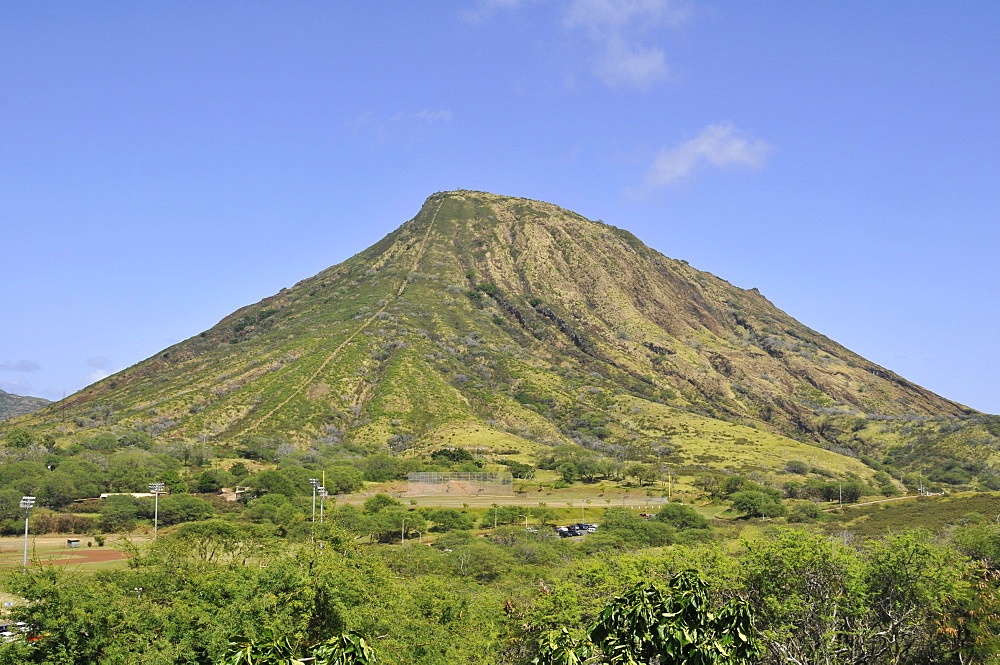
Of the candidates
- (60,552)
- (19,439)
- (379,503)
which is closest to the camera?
(60,552)

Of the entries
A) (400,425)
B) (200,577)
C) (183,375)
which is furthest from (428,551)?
→ (183,375)

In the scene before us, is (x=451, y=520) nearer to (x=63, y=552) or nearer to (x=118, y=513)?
(x=63, y=552)

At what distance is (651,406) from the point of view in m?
175

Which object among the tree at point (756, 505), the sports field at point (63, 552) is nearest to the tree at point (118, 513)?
the sports field at point (63, 552)

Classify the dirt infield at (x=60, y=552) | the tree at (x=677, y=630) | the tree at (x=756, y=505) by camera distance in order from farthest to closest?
the tree at (x=756, y=505) → the dirt infield at (x=60, y=552) → the tree at (x=677, y=630)

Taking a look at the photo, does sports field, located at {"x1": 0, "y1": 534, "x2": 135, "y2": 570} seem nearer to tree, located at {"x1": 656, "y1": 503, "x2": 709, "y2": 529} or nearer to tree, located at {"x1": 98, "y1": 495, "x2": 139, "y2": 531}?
tree, located at {"x1": 98, "y1": 495, "x2": 139, "y2": 531}

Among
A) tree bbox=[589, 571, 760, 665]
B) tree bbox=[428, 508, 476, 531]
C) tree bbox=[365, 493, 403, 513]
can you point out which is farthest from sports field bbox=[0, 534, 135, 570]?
tree bbox=[589, 571, 760, 665]

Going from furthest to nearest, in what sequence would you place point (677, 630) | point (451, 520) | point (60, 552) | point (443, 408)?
point (443, 408) → point (451, 520) → point (60, 552) → point (677, 630)

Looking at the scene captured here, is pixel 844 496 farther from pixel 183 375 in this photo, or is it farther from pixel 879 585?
pixel 183 375

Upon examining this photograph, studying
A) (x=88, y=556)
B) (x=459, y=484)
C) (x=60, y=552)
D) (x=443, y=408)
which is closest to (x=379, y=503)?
(x=459, y=484)

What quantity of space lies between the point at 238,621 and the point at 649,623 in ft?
73.0

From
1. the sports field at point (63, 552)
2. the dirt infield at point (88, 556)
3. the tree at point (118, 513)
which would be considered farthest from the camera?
the tree at point (118, 513)

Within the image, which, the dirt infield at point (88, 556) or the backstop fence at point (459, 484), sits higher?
the backstop fence at point (459, 484)

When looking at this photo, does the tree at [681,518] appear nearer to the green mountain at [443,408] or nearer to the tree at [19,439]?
the green mountain at [443,408]
